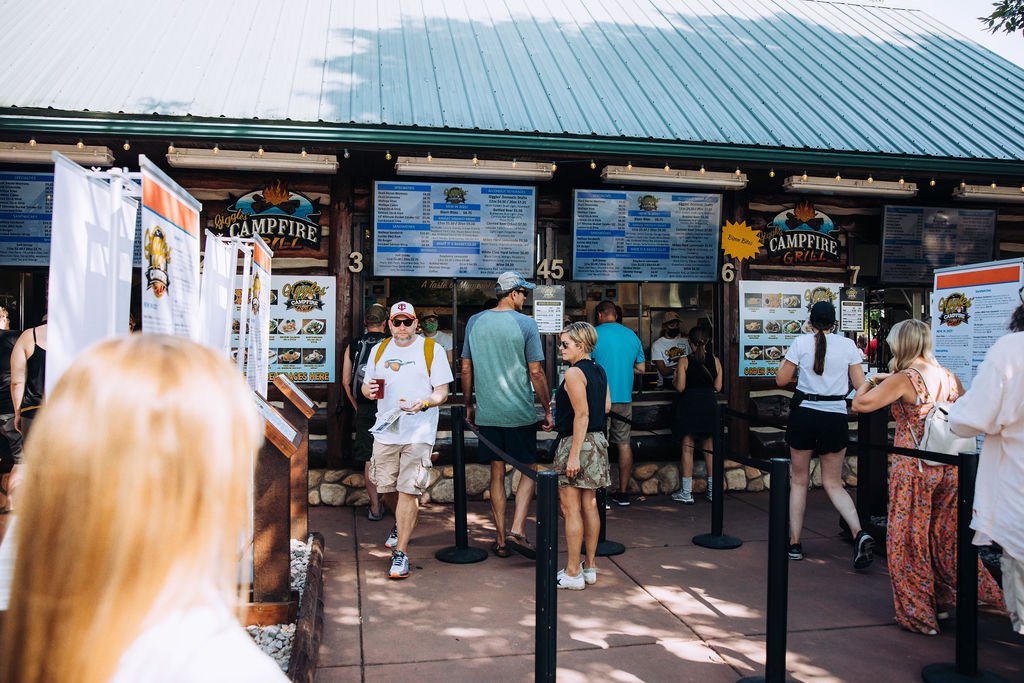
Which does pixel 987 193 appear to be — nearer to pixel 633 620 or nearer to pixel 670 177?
pixel 670 177

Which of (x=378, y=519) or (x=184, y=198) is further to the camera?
(x=378, y=519)

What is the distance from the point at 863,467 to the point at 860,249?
4.43 m

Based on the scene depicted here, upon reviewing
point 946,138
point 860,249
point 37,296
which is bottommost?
point 37,296

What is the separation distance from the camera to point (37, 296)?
24.7 ft

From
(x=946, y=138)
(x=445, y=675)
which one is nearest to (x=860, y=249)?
(x=946, y=138)

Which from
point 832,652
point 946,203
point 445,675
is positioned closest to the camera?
point 445,675

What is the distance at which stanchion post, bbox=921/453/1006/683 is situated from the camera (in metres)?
3.81

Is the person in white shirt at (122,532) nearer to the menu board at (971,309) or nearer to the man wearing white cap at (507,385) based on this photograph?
the man wearing white cap at (507,385)

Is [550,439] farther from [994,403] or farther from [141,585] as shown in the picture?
[141,585]

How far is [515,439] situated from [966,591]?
10.3 feet

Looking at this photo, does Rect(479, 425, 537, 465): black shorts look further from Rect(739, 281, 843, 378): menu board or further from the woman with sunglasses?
Rect(739, 281, 843, 378): menu board

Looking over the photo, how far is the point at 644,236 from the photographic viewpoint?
7961 mm

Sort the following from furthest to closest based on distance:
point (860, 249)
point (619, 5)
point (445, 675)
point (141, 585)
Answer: point (619, 5)
point (860, 249)
point (445, 675)
point (141, 585)

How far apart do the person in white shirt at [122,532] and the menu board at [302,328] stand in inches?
258
